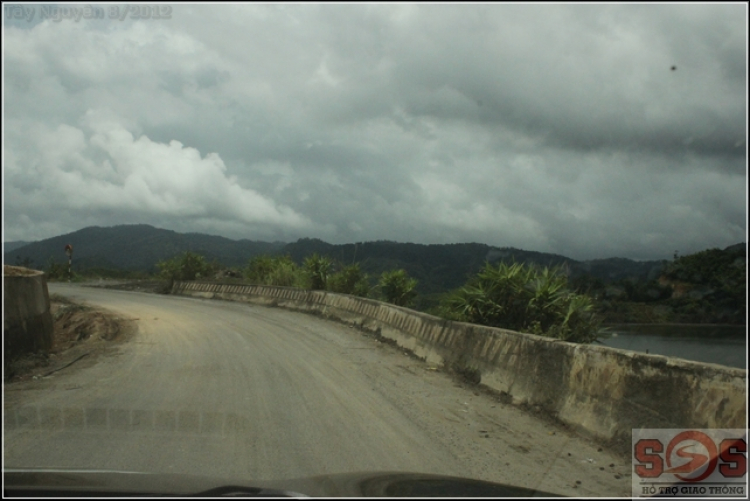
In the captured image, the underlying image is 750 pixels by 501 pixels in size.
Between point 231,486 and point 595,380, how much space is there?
498 cm

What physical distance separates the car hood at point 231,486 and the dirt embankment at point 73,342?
7125 mm

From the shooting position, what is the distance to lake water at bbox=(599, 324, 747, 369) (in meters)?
7.35

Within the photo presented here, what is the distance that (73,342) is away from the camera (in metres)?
14.5

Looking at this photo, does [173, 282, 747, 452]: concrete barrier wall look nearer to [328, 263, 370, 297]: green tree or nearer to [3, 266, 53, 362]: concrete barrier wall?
[3, 266, 53, 362]: concrete barrier wall

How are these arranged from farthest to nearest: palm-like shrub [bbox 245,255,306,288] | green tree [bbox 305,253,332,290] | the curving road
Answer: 1. palm-like shrub [bbox 245,255,306,288]
2. green tree [bbox 305,253,332,290]
3. the curving road

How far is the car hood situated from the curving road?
64.2 inches

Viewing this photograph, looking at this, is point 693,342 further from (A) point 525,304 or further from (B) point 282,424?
(B) point 282,424

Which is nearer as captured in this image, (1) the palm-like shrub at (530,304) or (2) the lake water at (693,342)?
(2) the lake water at (693,342)

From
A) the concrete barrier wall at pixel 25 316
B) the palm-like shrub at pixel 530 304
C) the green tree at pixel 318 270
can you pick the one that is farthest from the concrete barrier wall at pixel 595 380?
the green tree at pixel 318 270

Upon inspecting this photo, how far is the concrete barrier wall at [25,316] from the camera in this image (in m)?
10.7

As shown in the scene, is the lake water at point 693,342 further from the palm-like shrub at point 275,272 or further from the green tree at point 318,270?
the palm-like shrub at point 275,272

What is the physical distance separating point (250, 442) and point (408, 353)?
23.7 ft

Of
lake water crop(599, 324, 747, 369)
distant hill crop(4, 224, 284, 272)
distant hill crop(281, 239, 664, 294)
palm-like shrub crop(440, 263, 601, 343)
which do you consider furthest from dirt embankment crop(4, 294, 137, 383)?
distant hill crop(4, 224, 284, 272)

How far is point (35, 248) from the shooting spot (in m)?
111
